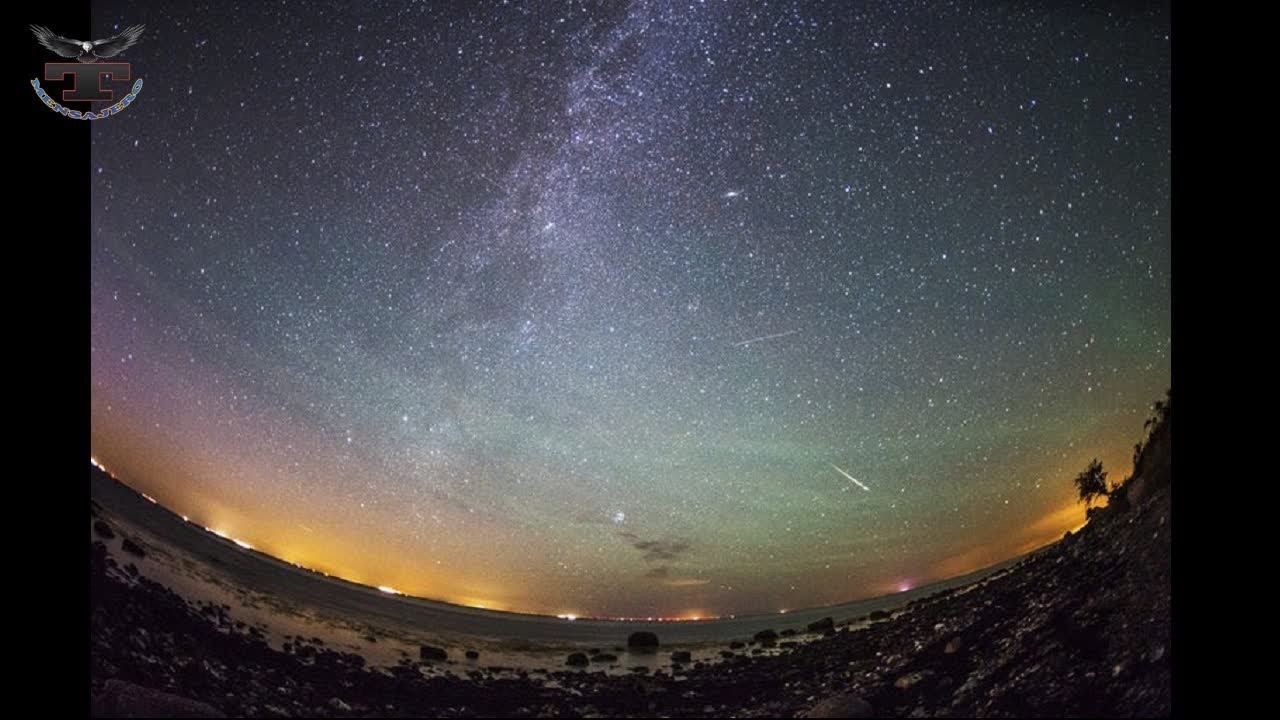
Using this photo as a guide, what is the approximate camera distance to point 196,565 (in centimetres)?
999

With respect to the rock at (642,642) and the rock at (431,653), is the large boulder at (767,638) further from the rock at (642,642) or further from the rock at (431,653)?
the rock at (431,653)

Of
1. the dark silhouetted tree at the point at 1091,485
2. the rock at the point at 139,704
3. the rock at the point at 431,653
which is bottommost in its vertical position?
the rock at the point at 431,653

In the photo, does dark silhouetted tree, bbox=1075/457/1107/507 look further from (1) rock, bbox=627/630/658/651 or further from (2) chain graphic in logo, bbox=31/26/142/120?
(2) chain graphic in logo, bbox=31/26/142/120

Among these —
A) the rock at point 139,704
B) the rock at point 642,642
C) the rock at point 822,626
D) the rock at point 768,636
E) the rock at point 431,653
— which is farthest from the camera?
the rock at point 642,642

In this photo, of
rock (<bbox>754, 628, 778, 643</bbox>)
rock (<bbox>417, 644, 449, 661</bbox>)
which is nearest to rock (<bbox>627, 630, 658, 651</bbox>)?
rock (<bbox>754, 628, 778, 643</bbox>)

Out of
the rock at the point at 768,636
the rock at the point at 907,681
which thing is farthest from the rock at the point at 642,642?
the rock at the point at 907,681

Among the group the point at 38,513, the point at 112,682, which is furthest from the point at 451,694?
the point at 38,513

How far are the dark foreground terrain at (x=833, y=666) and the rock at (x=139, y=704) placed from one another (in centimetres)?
1

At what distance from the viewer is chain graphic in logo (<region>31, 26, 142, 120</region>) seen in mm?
5465

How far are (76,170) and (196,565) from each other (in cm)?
793

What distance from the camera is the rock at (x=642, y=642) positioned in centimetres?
994

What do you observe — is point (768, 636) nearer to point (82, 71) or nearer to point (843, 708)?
point (843, 708)
